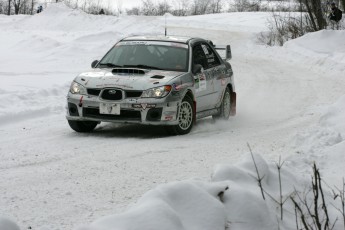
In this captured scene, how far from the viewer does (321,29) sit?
29359 millimetres

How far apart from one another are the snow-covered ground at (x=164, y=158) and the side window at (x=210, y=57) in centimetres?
105

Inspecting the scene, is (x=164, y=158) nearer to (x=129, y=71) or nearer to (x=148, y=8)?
(x=129, y=71)

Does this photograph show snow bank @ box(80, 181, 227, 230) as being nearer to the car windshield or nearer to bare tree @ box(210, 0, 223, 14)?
the car windshield

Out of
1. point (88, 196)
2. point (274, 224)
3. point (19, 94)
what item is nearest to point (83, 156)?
point (88, 196)

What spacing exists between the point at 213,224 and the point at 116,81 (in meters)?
5.93

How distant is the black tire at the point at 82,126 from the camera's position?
10.5m

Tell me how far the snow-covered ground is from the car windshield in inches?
41.3

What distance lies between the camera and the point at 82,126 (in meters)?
A: 10.6

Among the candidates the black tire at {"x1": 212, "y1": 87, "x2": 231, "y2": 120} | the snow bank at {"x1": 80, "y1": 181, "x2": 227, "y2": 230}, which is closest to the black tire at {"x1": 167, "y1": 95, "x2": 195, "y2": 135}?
the black tire at {"x1": 212, "y1": 87, "x2": 231, "y2": 120}

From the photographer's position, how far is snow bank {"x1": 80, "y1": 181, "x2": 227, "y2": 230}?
4.08 m

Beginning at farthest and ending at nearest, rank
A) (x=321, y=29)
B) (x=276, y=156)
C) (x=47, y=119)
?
(x=321, y=29) → (x=47, y=119) → (x=276, y=156)

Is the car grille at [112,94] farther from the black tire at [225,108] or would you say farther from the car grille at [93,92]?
the black tire at [225,108]

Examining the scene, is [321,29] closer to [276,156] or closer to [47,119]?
[47,119]

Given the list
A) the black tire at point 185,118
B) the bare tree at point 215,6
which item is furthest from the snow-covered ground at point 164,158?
the bare tree at point 215,6
